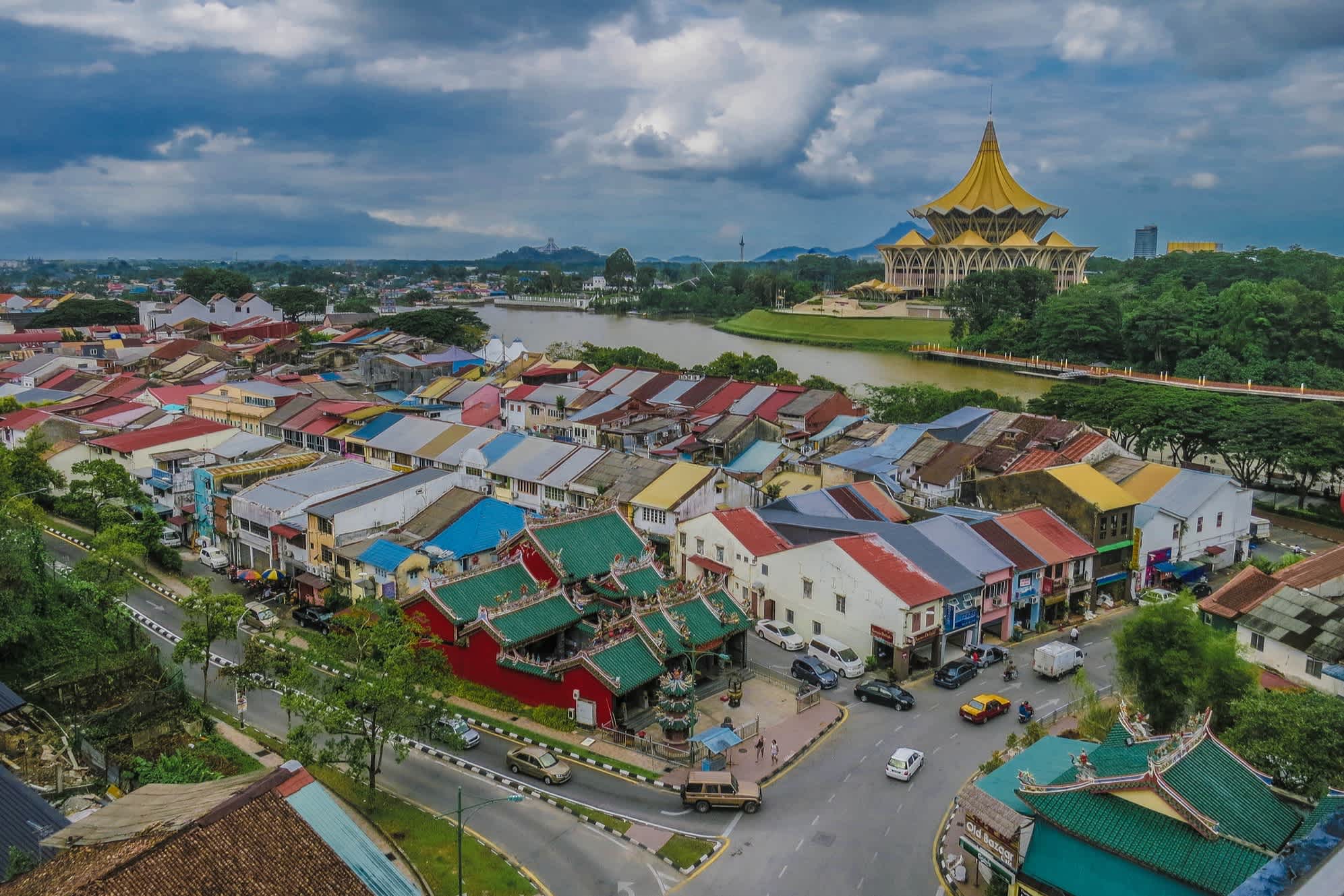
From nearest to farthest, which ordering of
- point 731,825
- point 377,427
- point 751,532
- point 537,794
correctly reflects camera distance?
point 731,825, point 537,794, point 751,532, point 377,427

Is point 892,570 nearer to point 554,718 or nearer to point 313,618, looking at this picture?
point 554,718

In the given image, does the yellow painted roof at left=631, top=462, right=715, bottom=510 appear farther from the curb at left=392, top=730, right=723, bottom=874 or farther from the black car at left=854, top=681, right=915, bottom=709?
the curb at left=392, top=730, right=723, bottom=874


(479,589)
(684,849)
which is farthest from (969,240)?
(684,849)

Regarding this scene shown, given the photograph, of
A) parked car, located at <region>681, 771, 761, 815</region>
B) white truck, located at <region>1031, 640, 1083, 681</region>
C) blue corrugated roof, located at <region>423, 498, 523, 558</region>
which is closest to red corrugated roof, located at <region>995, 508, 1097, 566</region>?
white truck, located at <region>1031, 640, 1083, 681</region>

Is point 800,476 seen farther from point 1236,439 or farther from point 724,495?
point 1236,439

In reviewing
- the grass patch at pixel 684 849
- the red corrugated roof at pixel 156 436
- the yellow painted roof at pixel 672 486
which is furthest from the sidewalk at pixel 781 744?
the red corrugated roof at pixel 156 436

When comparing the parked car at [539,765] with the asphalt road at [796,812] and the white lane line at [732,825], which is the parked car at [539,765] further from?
the white lane line at [732,825]
